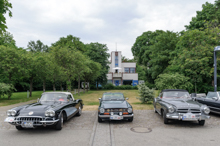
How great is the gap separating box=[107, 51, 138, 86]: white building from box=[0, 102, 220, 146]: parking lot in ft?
120

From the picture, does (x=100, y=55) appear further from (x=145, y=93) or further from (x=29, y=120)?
(x=29, y=120)

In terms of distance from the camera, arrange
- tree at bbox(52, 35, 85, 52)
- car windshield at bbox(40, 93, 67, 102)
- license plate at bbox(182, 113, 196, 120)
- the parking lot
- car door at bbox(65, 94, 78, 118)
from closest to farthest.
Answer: the parking lot, license plate at bbox(182, 113, 196, 120), car door at bbox(65, 94, 78, 118), car windshield at bbox(40, 93, 67, 102), tree at bbox(52, 35, 85, 52)

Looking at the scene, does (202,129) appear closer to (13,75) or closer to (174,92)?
(174,92)

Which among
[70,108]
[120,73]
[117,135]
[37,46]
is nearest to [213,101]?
[117,135]

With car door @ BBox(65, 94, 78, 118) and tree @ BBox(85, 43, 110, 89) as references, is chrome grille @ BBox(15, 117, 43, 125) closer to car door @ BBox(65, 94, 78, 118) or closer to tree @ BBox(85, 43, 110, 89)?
car door @ BBox(65, 94, 78, 118)

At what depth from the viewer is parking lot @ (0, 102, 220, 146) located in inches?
197

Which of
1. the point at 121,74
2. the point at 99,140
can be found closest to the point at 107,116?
the point at 99,140

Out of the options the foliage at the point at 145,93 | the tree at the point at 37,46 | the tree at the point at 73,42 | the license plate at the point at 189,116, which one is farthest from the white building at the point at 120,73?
the license plate at the point at 189,116

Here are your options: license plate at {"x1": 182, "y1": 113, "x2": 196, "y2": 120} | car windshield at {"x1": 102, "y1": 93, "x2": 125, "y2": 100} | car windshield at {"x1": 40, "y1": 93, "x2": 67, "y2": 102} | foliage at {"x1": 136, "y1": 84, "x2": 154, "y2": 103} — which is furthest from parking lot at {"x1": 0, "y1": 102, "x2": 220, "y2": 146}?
foliage at {"x1": 136, "y1": 84, "x2": 154, "y2": 103}

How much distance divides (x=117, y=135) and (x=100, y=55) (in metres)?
33.5

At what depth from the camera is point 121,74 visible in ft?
145

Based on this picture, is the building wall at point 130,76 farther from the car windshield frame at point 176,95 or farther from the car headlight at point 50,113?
the car headlight at point 50,113

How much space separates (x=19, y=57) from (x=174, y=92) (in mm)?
16587

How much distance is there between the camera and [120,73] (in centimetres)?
4431
